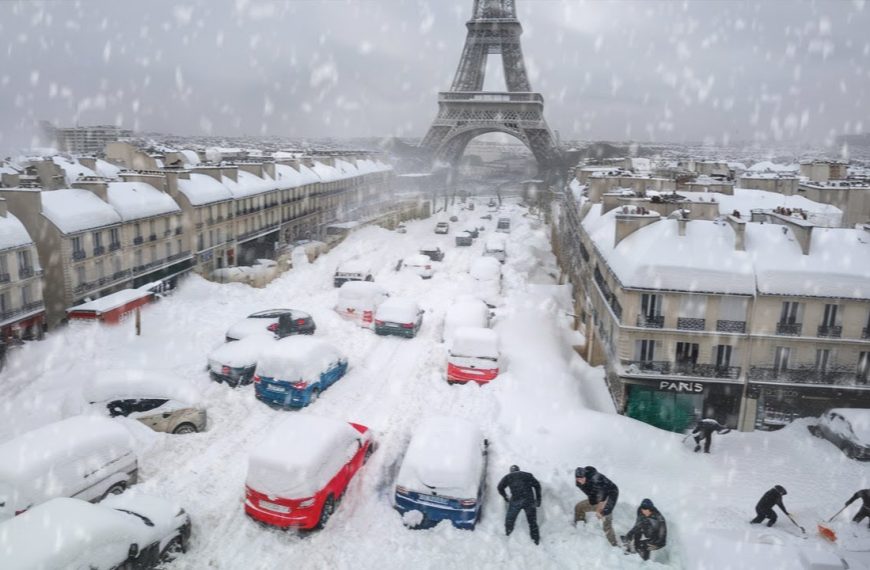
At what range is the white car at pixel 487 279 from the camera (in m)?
36.3

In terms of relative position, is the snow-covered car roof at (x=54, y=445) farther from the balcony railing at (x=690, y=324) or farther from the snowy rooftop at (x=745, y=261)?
the balcony railing at (x=690, y=324)

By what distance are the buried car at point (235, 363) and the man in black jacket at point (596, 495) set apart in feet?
38.9

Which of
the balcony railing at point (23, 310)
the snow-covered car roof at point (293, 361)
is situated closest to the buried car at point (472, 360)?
the snow-covered car roof at point (293, 361)

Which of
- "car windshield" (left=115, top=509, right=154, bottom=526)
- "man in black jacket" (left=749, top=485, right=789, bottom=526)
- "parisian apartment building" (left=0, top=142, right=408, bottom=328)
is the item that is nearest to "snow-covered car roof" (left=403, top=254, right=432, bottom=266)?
"parisian apartment building" (left=0, top=142, right=408, bottom=328)

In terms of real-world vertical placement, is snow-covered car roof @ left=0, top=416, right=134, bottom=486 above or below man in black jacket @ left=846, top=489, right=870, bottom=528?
above

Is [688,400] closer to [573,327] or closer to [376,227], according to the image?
[573,327]

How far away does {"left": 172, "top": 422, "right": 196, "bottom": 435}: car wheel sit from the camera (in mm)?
18094

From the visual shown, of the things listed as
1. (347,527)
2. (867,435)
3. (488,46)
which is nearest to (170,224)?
(347,527)

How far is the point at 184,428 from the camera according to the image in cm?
1819

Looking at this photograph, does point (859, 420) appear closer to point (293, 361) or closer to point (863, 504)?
point (863, 504)

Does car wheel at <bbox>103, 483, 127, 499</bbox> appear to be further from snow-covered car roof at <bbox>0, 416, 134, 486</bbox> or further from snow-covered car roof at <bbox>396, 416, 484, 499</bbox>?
snow-covered car roof at <bbox>396, 416, 484, 499</bbox>

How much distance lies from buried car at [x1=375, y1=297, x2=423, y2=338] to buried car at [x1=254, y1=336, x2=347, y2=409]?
721 cm

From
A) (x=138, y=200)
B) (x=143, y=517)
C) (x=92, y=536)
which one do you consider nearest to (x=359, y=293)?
(x=138, y=200)

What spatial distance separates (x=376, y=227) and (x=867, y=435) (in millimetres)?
47696
